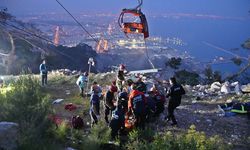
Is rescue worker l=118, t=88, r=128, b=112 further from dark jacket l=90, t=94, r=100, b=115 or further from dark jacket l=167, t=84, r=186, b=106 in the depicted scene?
dark jacket l=167, t=84, r=186, b=106

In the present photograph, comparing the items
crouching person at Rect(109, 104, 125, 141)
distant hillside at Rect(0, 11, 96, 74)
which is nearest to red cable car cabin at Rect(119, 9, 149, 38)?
crouching person at Rect(109, 104, 125, 141)

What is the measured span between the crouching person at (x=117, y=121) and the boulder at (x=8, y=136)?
3014 mm

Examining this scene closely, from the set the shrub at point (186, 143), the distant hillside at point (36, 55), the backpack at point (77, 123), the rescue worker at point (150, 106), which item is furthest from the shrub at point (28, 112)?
the distant hillside at point (36, 55)

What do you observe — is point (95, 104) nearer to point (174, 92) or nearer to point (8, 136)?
point (174, 92)

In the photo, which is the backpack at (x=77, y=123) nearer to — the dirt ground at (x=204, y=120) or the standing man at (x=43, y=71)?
the dirt ground at (x=204, y=120)

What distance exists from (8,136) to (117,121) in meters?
3.39

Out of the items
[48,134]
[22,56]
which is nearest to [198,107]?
[48,134]

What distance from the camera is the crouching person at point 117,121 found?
12234 millimetres

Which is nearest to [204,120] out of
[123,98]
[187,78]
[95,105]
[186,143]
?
[123,98]

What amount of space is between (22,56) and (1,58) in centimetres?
821

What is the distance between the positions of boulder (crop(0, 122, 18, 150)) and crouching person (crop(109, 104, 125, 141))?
9.89 feet

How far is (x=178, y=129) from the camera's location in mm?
14109

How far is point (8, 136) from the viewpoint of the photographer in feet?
34.0

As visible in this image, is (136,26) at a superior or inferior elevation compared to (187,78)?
superior
